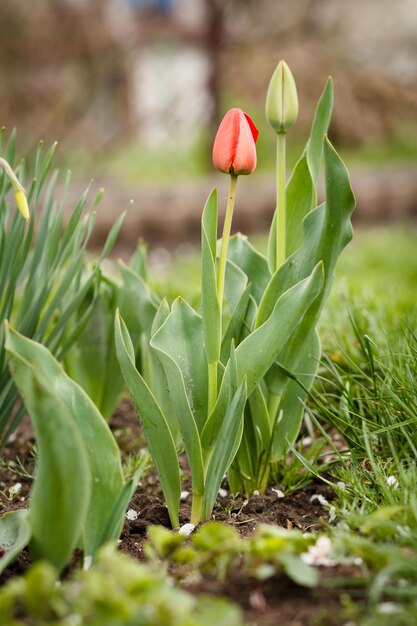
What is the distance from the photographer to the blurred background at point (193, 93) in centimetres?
716

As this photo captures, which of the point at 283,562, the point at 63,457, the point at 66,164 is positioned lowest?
the point at 66,164

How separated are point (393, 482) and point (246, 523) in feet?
1.00

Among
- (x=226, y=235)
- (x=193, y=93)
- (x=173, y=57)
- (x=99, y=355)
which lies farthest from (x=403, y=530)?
(x=173, y=57)

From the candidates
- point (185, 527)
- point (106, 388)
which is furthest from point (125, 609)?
point (106, 388)

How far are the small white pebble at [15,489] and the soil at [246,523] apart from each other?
0.01m

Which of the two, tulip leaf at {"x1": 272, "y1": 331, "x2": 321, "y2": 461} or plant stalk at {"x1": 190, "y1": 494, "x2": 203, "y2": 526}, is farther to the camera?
tulip leaf at {"x1": 272, "y1": 331, "x2": 321, "y2": 461}

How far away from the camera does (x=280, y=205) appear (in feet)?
5.81

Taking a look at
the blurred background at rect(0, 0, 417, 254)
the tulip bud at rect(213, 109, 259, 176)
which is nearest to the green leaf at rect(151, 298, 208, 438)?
the tulip bud at rect(213, 109, 259, 176)

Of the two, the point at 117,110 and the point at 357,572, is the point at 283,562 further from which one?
the point at 117,110

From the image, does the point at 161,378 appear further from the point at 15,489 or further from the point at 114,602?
the point at 114,602

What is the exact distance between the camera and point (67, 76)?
7586 mm

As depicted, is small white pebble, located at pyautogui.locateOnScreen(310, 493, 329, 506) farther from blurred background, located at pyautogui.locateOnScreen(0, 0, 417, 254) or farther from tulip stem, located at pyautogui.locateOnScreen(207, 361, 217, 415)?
blurred background, located at pyautogui.locateOnScreen(0, 0, 417, 254)

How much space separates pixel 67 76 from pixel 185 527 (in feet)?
21.3

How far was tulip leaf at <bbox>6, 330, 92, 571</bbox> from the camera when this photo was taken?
127 cm
